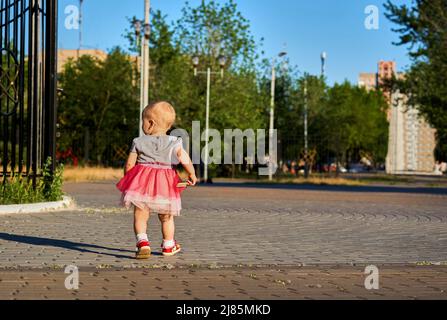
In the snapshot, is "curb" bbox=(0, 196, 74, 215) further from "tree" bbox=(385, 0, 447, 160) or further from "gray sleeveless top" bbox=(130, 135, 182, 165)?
"tree" bbox=(385, 0, 447, 160)

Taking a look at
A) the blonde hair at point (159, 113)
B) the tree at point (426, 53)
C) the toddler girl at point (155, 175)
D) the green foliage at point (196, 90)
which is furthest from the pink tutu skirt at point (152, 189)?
the green foliage at point (196, 90)

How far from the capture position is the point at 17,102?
14703mm

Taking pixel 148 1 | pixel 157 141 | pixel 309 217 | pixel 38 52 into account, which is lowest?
pixel 309 217

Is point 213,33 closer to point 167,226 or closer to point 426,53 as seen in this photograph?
point 426,53

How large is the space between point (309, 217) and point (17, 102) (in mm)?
5178

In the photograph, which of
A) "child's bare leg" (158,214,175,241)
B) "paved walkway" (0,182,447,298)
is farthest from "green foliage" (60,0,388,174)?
"child's bare leg" (158,214,175,241)

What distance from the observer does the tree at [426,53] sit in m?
32.6

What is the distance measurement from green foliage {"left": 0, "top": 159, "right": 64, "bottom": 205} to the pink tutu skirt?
637 cm

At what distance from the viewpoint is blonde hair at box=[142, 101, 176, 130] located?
8.73 meters

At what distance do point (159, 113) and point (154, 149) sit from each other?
354 millimetres

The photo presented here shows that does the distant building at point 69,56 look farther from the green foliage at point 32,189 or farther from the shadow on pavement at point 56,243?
the shadow on pavement at point 56,243
